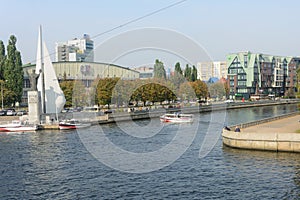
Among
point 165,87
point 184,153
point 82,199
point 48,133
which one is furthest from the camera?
point 165,87

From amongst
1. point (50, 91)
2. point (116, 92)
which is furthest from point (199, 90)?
point (50, 91)

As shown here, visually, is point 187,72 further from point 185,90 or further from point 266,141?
point 266,141

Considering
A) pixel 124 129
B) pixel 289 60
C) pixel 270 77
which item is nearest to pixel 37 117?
pixel 124 129

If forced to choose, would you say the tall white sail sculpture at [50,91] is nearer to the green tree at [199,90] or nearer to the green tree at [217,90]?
the green tree at [199,90]

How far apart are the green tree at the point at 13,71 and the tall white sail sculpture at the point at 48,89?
24.9 m

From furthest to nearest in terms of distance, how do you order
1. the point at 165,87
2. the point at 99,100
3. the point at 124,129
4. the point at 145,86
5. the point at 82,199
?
the point at 165,87, the point at 145,86, the point at 99,100, the point at 124,129, the point at 82,199

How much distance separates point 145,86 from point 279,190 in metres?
80.8

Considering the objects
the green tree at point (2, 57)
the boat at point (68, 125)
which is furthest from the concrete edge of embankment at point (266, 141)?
the green tree at point (2, 57)

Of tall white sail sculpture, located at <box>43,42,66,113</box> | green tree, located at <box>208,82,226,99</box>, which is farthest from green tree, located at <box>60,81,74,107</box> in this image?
green tree, located at <box>208,82,226,99</box>

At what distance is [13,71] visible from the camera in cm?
9756

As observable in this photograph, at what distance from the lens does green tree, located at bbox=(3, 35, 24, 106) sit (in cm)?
9725

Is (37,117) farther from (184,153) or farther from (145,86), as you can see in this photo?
(145,86)

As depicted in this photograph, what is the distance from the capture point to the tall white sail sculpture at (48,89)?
73625 mm

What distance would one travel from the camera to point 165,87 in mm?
→ 118000
